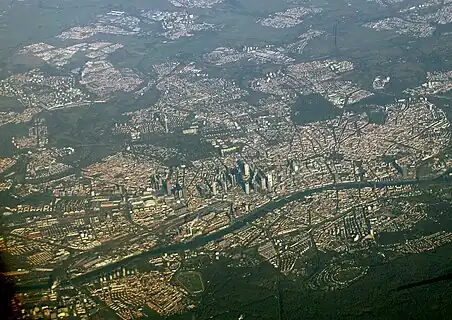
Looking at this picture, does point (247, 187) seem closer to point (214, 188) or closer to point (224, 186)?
point (224, 186)

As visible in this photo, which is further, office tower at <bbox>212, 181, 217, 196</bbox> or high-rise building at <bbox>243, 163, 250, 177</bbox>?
high-rise building at <bbox>243, 163, 250, 177</bbox>

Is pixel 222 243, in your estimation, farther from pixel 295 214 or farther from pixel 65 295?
pixel 65 295

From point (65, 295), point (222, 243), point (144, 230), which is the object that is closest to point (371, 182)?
point (222, 243)

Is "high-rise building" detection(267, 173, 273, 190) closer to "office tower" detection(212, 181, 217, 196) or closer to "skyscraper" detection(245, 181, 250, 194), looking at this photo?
"skyscraper" detection(245, 181, 250, 194)

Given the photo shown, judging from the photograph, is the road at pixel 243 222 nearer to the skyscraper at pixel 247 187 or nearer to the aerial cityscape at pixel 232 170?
the aerial cityscape at pixel 232 170

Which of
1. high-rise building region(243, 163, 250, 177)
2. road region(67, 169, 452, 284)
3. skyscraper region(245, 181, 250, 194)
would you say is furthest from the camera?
high-rise building region(243, 163, 250, 177)

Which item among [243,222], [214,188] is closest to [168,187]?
[214,188]

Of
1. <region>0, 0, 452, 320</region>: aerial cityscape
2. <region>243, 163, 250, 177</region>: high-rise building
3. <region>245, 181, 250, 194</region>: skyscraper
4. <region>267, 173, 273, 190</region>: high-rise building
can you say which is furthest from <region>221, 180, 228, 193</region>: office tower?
<region>267, 173, 273, 190</region>: high-rise building

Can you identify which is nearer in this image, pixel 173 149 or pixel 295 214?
pixel 295 214

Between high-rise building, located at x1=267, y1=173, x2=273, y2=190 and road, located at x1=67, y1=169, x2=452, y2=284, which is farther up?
road, located at x1=67, y1=169, x2=452, y2=284
